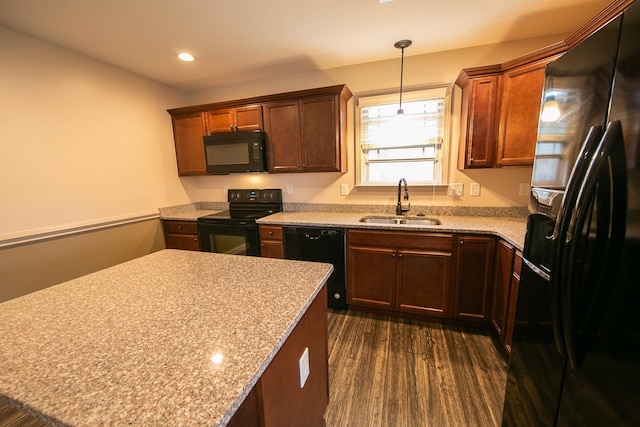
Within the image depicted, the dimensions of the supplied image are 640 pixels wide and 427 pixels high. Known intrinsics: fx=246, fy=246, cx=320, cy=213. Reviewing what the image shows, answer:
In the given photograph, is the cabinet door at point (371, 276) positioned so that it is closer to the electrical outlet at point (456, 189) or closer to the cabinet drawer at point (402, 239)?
the cabinet drawer at point (402, 239)

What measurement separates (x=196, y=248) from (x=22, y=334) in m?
2.31

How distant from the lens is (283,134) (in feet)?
8.80

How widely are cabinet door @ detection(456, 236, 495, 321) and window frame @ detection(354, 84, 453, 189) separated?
0.79m

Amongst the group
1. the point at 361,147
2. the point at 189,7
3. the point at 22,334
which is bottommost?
the point at 22,334

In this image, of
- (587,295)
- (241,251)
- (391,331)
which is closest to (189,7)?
(241,251)

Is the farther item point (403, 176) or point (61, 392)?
point (403, 176)

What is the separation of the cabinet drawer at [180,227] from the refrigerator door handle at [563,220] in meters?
3.07

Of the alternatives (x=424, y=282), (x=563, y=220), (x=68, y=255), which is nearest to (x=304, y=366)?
(x=563, y=220)

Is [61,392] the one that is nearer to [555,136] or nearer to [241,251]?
[555,136]

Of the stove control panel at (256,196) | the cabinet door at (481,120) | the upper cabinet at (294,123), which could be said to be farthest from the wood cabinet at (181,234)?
the cabinet door at (481,120)

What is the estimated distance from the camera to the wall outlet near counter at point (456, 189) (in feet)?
8.19

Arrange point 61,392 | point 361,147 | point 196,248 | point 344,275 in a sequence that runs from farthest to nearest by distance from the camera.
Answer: point 196,248
point 361,147
point 344,275
point 61,392

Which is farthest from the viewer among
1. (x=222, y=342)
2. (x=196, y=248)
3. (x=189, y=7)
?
(x=196, y=248)

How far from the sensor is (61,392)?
525 millimetres
